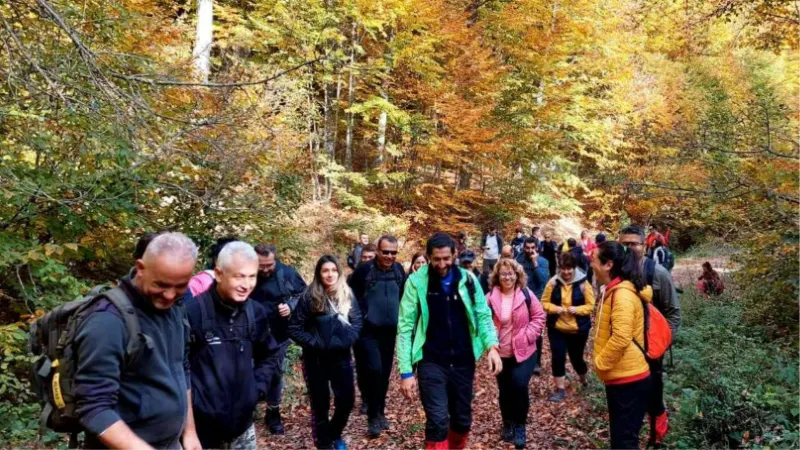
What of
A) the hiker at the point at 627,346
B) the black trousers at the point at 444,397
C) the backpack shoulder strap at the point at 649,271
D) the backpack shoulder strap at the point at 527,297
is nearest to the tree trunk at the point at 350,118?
the backpack shoulder strap at the point at 527,297

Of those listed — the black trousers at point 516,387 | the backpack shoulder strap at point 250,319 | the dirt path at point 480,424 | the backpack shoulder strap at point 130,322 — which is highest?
the backpack shoulder strap at point 130,322

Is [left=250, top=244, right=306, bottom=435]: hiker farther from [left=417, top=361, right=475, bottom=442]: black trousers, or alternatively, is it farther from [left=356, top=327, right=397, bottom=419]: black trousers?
[left=417, top=361, right=475, bottom=442]: black trousers

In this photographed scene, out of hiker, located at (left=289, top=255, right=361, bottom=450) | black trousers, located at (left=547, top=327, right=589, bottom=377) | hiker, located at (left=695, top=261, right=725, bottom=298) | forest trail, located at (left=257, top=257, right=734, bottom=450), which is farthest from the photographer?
hiker, located at (left=695, top=261, right=725, bottom=298)

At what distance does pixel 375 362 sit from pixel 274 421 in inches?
60.2

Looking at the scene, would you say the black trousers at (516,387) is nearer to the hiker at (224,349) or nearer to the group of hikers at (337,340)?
the group of hikers at (337,340)

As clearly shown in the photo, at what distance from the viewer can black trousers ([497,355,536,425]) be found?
5559 millimetres

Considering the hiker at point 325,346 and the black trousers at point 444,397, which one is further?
the hiker at point 325,346

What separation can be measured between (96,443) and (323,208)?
14341 millimetres

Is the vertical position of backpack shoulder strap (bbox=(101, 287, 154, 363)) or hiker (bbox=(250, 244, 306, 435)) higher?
backpack shoulder strap (bbox=(101, 287, 154, 363))

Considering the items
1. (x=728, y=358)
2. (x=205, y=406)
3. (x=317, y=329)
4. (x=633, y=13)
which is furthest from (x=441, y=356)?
(x=633, y=13)

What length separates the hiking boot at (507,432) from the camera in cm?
575

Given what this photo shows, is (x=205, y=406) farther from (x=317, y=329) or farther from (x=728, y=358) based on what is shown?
(x=728, y=358)

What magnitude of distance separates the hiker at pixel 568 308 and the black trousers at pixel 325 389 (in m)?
3.10

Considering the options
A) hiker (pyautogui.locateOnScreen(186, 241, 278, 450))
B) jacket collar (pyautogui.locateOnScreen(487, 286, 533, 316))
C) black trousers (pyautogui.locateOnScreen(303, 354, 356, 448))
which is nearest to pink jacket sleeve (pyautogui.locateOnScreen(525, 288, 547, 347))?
jacket collar (pyautogui.locateOnScreen(487, 286, 533, 316))
